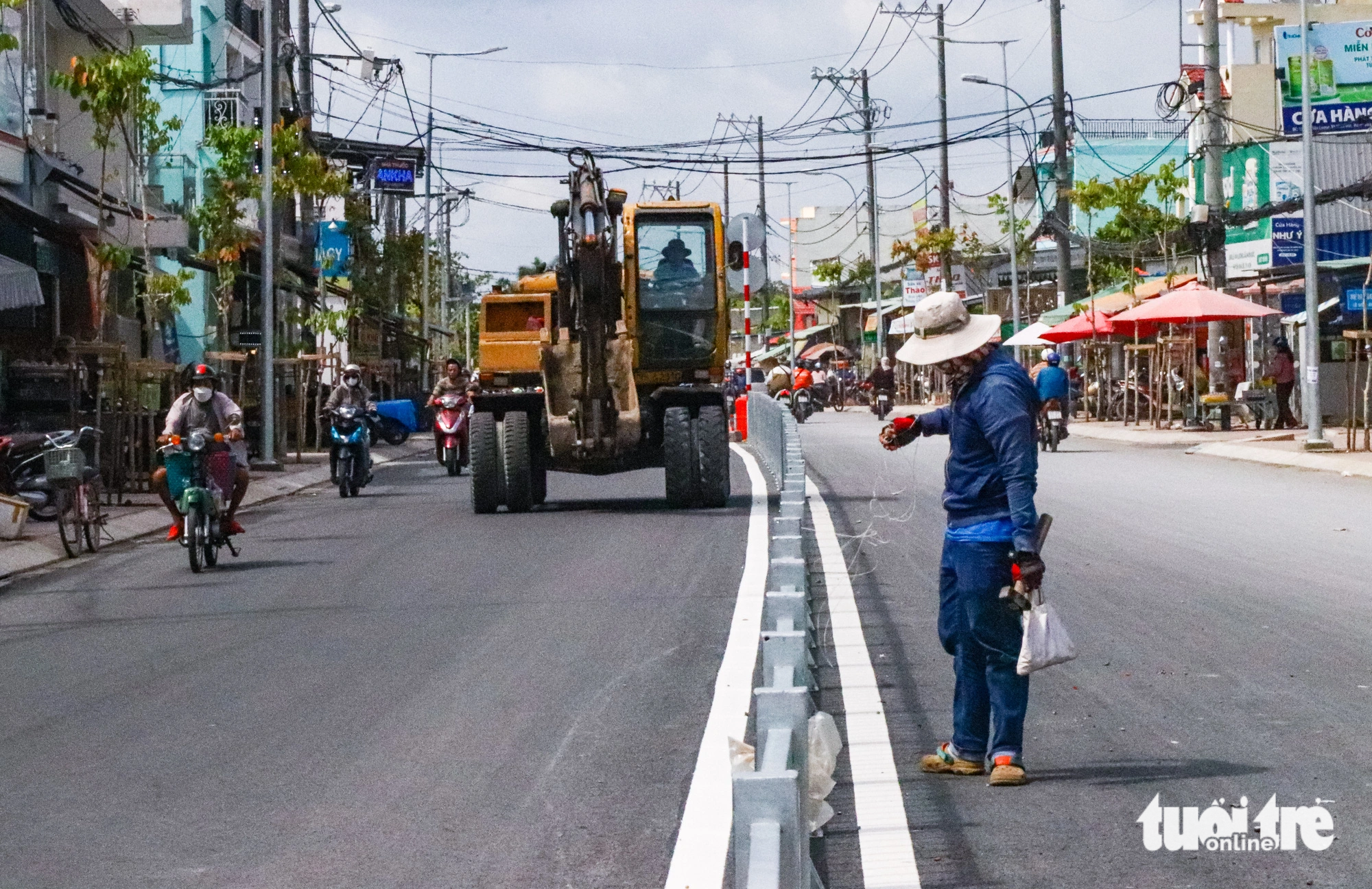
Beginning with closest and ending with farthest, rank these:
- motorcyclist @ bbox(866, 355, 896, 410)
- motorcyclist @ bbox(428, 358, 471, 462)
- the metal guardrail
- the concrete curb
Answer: the metal guardrail < the concrete curb < motorcyclist @ bbox(428, 358, 471, 462) < motorcyclist @ bbox(866, 355, 896, 410)

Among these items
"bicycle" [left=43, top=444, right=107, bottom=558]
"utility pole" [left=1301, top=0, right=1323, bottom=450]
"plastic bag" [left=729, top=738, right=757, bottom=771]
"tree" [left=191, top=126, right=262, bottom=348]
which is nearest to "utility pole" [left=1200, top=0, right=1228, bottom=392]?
"utility pole" [left=1301, top=0, right=1323, bottom=450]

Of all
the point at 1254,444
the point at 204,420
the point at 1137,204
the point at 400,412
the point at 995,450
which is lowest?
the point at 1254,444

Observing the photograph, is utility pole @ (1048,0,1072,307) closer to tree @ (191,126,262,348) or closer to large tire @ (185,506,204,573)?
tree @ (191,126,262,348)

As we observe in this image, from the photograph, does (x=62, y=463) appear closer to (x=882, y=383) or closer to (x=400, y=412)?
(x=400, y=412)

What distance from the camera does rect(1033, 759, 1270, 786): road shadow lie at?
6.45m

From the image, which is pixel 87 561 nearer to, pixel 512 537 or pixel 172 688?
pixel 512 537

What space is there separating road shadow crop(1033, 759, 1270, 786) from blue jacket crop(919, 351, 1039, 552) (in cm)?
82

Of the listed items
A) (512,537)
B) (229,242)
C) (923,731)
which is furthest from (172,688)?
(229,242)

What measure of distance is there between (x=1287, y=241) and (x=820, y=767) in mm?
38405

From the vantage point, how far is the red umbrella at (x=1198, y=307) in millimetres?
33750

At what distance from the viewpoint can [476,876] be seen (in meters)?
5.42

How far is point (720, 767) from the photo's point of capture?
22.1 feet

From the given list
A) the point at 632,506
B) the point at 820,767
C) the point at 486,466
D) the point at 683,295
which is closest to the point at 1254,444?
the point at 683,295

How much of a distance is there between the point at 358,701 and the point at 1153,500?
43.3 feet
